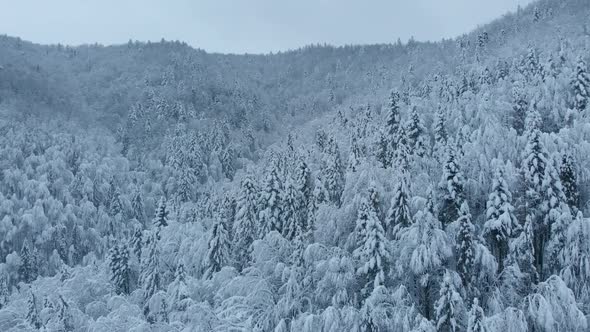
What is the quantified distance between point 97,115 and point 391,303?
87031 mm

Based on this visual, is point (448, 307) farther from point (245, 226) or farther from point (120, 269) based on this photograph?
point (120, 269)

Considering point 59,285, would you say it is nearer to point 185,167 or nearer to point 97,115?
point 185,167

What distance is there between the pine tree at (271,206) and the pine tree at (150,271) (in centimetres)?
681

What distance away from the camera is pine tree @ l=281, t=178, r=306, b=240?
31625mm

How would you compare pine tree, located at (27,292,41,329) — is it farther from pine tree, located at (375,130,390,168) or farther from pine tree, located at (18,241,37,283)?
pine tree, located at (18,241,37,283)

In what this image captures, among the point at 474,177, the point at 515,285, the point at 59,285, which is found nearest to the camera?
the point at 515,285

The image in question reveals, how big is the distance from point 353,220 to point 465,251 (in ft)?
24.0

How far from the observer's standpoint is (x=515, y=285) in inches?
857

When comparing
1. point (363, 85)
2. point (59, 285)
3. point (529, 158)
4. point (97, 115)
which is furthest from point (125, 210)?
point (363, 85)

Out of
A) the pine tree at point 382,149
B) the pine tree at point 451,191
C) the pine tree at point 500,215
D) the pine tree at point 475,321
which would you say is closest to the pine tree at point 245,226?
the pine tree at point 382,149

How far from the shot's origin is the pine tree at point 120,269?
114 feet

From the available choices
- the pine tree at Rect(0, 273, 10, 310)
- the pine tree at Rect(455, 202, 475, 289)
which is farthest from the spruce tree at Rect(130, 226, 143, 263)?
the pine tree at Rect(455, 202, 475, 289)

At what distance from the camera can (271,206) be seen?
33.8 m

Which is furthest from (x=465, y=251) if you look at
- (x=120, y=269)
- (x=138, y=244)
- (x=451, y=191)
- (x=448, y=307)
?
(x=138, y=244)
